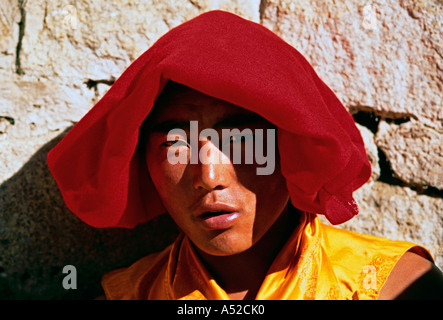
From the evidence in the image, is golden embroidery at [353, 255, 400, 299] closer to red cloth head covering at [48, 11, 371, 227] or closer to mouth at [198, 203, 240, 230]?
red cloth head covering at [48, 11, 371, 227]

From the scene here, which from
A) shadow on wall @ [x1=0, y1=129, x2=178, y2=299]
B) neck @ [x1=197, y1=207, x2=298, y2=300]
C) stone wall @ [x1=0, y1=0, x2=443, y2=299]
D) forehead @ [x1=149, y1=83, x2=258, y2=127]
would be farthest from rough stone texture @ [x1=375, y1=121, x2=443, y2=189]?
shadow on wall @ [x1=0, y1=129, x2=178, y2=299]

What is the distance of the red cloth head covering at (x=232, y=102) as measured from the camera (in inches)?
41.2

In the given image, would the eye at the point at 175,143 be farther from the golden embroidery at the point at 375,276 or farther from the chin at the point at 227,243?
the golden embroidery at the point at 375,276

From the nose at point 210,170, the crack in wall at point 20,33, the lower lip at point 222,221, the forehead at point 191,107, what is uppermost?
the crack in wall at point 20,33

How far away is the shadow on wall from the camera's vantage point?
1.48m

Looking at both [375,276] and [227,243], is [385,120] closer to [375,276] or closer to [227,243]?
[375,276]

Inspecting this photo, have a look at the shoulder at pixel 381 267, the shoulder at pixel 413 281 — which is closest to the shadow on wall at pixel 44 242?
the shoulder at pixel 381 267

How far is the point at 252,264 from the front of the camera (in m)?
1.30

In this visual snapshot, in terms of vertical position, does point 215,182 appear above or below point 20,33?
below

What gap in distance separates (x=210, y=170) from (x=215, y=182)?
28 mm

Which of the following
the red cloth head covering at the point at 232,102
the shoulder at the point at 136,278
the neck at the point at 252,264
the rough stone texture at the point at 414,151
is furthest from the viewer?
the rough stone texture at the point at 414,151

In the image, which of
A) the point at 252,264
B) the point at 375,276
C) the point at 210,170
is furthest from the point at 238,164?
the point at 375,276
